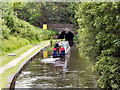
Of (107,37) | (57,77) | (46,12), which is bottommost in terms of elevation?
(57,77)

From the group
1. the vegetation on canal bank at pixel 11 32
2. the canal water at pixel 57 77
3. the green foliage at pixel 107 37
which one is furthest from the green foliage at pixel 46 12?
the green foliage at pixel 107 37

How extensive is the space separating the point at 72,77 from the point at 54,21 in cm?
3845

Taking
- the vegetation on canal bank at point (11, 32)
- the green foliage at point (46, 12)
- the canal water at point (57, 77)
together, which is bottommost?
the canal water at point (57, 77)

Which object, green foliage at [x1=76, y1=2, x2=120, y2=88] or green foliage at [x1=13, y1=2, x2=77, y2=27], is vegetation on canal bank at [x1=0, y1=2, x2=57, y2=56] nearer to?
green foliage at [x1=13, y1=2, x2=77, y2=27]

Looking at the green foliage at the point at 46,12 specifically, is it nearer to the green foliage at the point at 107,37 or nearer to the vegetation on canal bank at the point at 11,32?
the vegetation on canal bank at the point at 11,32

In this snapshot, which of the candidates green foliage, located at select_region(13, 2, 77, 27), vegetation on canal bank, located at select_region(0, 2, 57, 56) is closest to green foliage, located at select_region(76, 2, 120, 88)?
vegetation on canal bank, located at select_region(0, 2, 57, 56)

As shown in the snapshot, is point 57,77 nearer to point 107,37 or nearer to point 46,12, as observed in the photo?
point 107,37

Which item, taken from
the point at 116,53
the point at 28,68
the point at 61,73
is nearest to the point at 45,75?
the point at 61,73

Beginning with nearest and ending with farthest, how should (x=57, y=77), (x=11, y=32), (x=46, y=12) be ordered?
(x=57, y=77) < (x=11, y=32) < (x=46, y=12)

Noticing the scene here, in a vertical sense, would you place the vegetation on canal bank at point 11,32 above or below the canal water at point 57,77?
above

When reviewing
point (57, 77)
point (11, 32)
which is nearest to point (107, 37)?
point (57, 77)

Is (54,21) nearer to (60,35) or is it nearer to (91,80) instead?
(60,35)

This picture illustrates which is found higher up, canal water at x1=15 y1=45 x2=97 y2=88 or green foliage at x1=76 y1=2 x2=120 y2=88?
green foliage at x1=76 y1=2 x2=120 y2=88

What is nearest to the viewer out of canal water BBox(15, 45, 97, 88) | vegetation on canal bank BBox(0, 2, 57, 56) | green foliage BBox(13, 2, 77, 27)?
canal water BBox(15, 45, 97, 88)
